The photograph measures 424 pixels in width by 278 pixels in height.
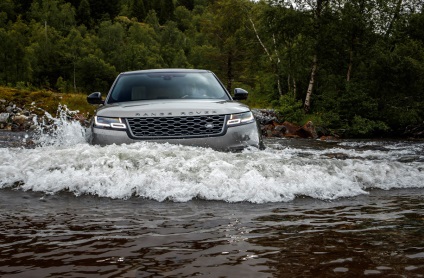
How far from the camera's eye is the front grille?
4.81m

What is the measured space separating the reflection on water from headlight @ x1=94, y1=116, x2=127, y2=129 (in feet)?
5.07

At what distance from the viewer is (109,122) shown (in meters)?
4.96

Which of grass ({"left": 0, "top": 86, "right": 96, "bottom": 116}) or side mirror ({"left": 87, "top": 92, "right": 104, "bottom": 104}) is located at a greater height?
side mirror ({"left": 87, "top": 92, "right": 104, "bottom": 104})

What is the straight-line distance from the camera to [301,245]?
2117 millimetres

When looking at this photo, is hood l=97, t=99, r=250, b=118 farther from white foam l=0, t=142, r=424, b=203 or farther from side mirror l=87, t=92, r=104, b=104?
side mirror l=87, t=92, r=104, b=104

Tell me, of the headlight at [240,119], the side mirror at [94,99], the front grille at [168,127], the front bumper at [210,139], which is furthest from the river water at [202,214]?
the side mirror at [94,99]

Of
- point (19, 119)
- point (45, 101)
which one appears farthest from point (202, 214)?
point (45, 101)

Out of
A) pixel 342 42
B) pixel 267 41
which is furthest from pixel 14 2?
pixel 342 42

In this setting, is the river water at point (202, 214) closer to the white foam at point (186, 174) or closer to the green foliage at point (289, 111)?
the white foam at point (186, 174)

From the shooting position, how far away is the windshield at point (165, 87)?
20.6ft

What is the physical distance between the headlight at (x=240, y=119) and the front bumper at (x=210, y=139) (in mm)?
59

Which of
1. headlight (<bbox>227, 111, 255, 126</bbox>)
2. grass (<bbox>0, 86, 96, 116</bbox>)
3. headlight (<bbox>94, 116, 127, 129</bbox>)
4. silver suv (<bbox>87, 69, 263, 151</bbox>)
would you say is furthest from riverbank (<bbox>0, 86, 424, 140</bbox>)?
headlight (<bbox>227, 111, 255, 126</bbox>)

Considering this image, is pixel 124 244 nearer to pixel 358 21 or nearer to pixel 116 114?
pixel 116 114

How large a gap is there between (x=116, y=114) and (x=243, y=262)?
11.5 ft
